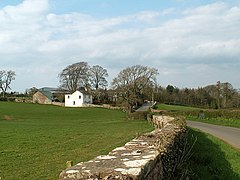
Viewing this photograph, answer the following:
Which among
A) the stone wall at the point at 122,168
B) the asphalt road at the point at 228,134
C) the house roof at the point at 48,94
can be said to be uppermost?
the house roof at the point at 48,94

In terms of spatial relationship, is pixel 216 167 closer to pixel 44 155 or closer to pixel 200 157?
pixel 200 157

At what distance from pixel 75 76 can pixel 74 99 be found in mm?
7161

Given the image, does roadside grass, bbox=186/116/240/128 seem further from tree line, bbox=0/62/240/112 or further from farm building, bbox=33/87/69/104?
farm building, bbox=33/87/69/104

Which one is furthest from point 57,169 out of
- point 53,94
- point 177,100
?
point 53,94

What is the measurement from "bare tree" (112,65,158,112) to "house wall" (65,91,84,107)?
28.5 m

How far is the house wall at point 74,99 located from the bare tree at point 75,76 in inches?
88.6

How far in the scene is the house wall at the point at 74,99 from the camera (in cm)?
9869

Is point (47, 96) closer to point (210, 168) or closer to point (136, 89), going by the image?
point (136, 89)

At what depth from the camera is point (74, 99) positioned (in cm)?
9956

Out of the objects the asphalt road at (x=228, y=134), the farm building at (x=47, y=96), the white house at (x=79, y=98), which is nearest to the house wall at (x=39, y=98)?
the farm building at (x=47, y=96)

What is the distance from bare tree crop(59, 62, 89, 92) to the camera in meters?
95.8

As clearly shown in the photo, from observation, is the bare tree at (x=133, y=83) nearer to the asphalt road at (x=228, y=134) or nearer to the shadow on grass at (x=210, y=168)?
the asphalt road at (x=228, y=134)

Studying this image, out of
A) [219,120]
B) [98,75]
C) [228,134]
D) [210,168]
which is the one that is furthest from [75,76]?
[210,168]

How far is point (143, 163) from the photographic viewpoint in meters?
3.99
